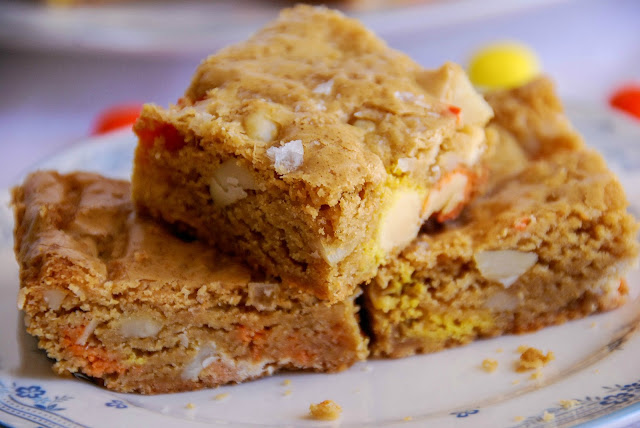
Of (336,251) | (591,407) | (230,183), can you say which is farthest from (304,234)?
(591,407)

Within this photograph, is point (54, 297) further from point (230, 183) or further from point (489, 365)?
point (489, 365)

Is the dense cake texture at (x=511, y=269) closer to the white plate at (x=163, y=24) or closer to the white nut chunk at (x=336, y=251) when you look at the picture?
the white nut chunk at (x=336, y=251)

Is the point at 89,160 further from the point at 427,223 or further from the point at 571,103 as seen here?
the point at 571,103

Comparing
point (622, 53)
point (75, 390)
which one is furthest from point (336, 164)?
point (622, 53)

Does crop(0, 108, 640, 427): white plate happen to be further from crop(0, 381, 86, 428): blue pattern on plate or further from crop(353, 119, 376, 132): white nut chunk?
crop(353, 119, 376, 132): white nut chunk

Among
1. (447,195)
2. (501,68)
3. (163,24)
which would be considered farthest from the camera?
(163,24)

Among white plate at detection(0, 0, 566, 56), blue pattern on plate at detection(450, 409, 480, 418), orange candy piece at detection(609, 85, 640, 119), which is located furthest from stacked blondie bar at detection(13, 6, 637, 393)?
white plate at detection(0, 0, 566, 56)
